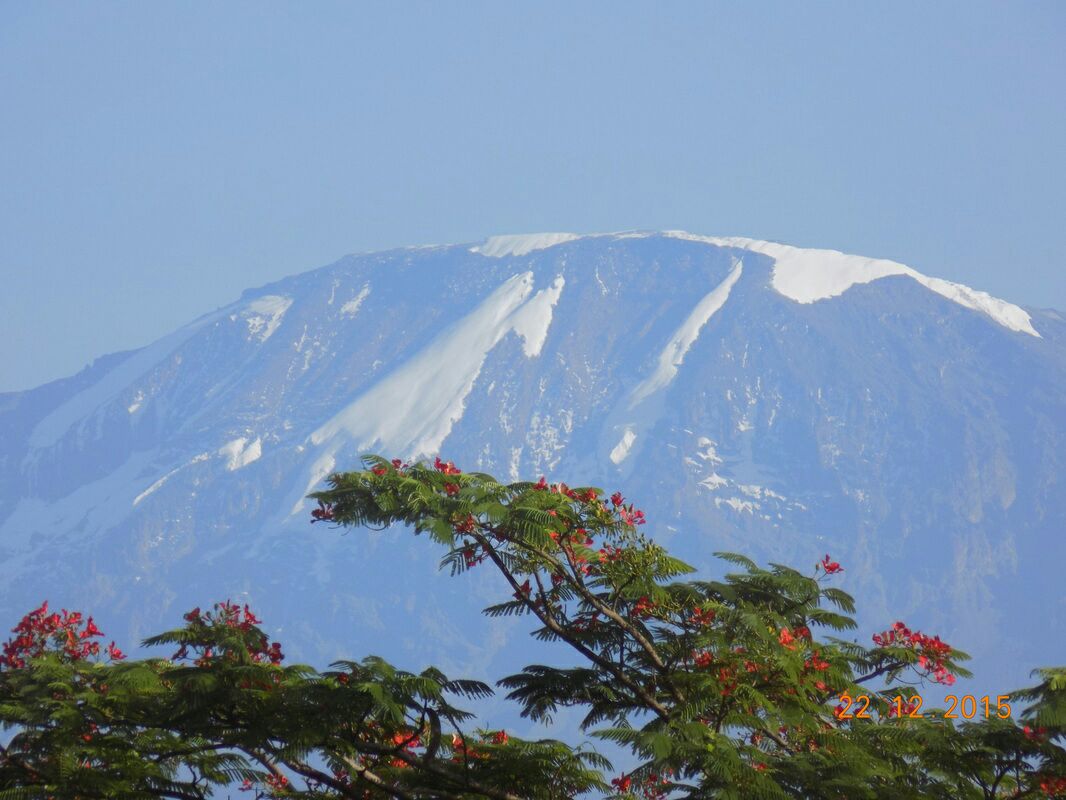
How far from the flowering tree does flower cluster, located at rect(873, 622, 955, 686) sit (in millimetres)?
231

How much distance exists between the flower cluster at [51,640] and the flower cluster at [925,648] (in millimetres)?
8321

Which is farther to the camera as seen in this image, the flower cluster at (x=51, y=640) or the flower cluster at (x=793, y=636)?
the flower cluster at (x=51, y=640)

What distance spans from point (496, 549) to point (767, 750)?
3291 mm

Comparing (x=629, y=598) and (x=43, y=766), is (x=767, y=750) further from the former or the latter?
(x=43, y=766)

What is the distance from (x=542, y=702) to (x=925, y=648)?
4.34 m

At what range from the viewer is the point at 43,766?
1466 centimetres

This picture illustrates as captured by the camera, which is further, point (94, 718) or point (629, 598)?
point (629, 598)

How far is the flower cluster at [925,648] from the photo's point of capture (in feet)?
58.4

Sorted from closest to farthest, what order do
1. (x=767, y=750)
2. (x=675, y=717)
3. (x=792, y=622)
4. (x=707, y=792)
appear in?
1. (x=707, y=792)
2. (x=675, y=717)
3. (x=767, y=750)
4. (x=792, y=622)

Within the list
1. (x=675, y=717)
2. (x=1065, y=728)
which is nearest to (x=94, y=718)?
(x=675, y=717)

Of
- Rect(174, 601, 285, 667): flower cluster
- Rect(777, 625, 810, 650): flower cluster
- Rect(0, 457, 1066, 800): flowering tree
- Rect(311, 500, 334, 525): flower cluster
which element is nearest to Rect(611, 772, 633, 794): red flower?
Rect(0, 457, 1066, 800): flowering tree

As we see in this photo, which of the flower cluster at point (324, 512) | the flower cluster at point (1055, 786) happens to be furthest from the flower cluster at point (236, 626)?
the flower cluster at point (1055, 786)

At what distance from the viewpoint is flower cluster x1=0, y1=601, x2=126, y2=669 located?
1692cm

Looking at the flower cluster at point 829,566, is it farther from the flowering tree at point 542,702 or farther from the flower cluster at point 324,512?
the flower cluster at point 324,512
